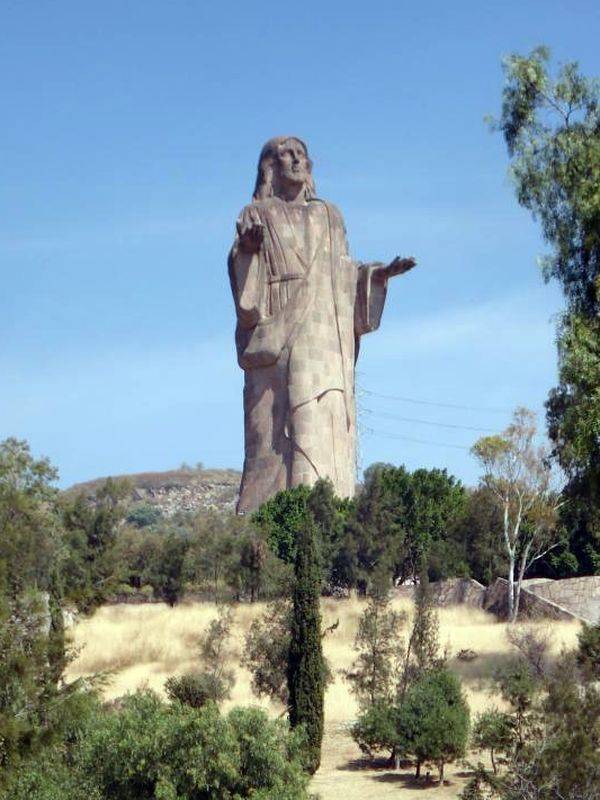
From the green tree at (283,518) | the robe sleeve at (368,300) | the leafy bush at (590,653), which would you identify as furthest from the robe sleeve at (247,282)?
the leafy bush at (590,653)

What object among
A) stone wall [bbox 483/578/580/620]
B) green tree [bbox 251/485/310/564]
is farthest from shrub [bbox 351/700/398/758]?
green tree [bbox 251/485/310/564]

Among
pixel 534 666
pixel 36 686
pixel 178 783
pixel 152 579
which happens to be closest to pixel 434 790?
pixel 534 666

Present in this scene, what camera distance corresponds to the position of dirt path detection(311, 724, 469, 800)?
18.7 metres

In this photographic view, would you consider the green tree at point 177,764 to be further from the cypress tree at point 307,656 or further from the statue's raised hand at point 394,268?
the statue's raised hand at point 394,268

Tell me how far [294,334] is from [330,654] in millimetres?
12716

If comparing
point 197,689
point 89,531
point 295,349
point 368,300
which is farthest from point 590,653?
point 368,300

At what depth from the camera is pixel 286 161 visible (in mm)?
40281

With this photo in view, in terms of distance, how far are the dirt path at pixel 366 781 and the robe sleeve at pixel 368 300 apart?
20.0 metres

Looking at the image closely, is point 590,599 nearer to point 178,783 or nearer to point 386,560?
point 386,560

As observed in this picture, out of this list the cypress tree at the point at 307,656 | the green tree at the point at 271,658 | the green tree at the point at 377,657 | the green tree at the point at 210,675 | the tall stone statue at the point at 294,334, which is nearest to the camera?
the cypress tree at the point at 307,656

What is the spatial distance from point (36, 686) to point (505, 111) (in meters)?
10.8

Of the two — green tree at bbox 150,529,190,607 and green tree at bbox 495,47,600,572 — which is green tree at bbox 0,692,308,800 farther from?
green tree at bbox 150,529,190,607

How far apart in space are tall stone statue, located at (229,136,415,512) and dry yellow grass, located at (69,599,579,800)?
5.96 m

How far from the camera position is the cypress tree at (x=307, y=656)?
788 inches
